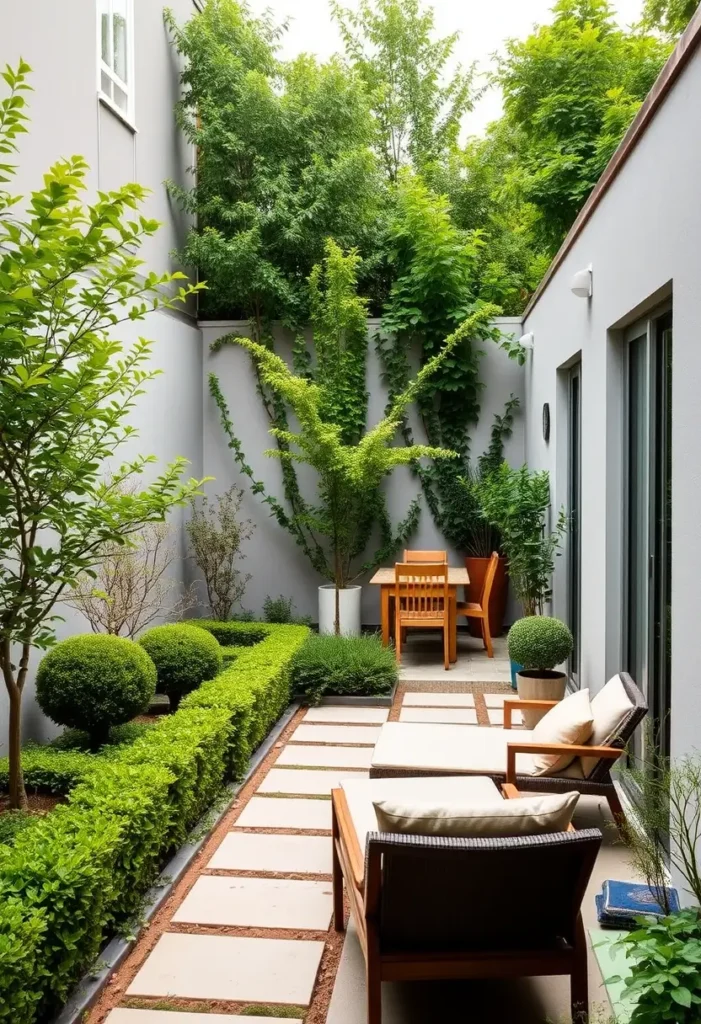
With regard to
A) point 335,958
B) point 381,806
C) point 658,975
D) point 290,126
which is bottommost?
point 335,958

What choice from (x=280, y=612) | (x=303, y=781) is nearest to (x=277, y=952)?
(x=303, y=781)

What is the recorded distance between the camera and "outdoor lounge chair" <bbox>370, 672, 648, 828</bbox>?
13.5 feet

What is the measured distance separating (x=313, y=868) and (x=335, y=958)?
857 millimetres

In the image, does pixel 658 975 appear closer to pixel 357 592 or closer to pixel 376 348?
pixel 357 592

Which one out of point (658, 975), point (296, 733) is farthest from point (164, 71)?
point (658, 975)

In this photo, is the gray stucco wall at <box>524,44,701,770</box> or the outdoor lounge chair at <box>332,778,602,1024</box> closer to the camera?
the outdoor lounge chair at <box>332,778,602,1024</box>

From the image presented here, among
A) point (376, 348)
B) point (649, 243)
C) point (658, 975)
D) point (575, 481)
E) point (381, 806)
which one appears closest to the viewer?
point (658, 975)

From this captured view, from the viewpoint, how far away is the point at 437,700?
7.47 m

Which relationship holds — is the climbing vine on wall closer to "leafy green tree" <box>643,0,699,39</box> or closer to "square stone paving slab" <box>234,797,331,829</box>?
"square stone paving slab" <box>234,797,331,829</box>

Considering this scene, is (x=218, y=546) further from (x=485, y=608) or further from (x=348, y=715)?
(x=348, y=715)

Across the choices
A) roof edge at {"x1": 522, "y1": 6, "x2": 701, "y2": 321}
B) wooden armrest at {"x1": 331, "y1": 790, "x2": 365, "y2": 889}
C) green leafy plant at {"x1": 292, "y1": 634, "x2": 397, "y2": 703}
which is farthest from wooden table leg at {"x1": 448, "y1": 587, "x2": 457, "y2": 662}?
wooden armrest at {"x1": 331, "y1": 790, "x2": 365, "y2": 889}

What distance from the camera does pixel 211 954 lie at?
11.2 ft

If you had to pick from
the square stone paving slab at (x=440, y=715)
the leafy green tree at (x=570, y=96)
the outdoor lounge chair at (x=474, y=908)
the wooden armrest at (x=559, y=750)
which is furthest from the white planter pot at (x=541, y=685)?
the leafy green tree at (x=570, y=96)

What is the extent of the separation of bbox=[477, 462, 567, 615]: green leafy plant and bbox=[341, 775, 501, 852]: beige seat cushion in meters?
3.82
